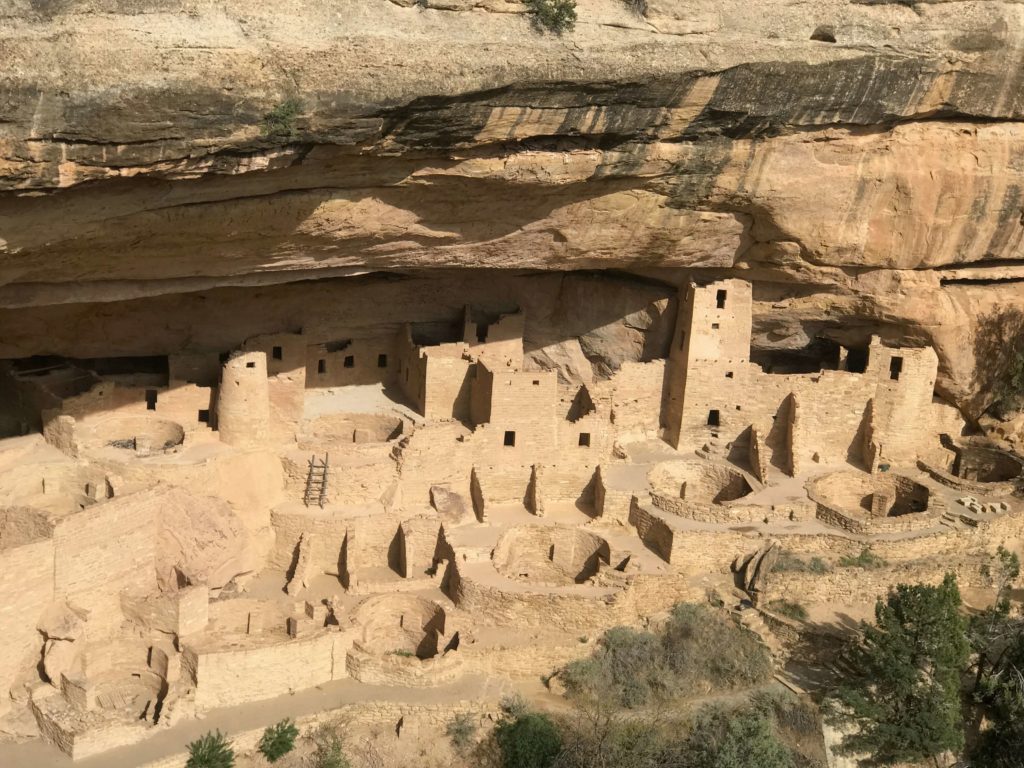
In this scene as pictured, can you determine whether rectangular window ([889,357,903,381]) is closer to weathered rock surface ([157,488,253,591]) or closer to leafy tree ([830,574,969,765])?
leafy tree ([830,574,969,765])

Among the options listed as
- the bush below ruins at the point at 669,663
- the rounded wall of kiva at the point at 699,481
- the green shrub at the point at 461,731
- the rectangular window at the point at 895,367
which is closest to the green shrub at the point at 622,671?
the bush below ruins at the point at 669,663

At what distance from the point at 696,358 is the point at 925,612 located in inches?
236

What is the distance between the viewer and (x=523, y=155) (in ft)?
49.4

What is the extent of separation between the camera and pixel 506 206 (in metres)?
16.4

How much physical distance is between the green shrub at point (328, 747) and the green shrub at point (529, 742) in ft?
7.17

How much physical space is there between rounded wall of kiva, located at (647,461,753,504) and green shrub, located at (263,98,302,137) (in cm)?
1008

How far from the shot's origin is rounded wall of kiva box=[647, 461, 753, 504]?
20500 millimetres

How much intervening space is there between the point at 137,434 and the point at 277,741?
6042mm

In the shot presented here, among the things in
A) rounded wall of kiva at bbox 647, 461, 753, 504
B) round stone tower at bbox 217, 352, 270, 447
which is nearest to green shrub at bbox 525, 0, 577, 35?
round stone tower at bbox 217, 352, 270, 447

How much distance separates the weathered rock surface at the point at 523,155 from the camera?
39.3 feet

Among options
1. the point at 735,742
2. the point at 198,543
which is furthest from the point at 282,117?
the point at 735,742

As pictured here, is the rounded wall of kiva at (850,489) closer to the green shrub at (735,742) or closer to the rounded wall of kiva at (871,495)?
the rounded wall of kiva at (871,495)

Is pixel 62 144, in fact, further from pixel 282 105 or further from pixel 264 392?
A: pixel 264 392

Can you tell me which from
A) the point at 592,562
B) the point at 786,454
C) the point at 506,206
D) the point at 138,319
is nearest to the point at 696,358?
the point at 786,454
